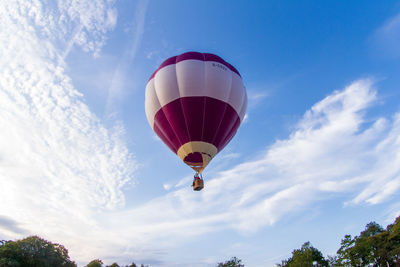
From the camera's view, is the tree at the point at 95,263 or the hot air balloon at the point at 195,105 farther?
the tree at the point at 95,263

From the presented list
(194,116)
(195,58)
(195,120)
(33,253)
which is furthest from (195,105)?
(33,253)

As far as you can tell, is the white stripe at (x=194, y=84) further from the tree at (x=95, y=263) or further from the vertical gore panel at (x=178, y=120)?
the tree at (x=95, y=263)

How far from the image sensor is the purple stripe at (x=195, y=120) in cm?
1536

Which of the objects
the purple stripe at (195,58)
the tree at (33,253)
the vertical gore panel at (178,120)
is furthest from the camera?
the tree at (33,253)

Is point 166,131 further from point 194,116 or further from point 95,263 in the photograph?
point 95,263

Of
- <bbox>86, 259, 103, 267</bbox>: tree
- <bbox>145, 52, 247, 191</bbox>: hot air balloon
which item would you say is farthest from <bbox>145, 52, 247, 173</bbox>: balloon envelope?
<bbox>86, 259, 103, 267</bbox>: tree

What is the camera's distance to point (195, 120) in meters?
15.3

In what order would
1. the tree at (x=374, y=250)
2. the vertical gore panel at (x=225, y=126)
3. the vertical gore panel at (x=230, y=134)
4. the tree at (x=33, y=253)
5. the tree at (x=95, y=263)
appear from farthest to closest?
the tree at (x=95, y=263)
the tree at (x=374, y=250)
the tree at (x=33, y=253)
the vertical gore panel at (x=230, y=134)
the vertical gore panel at (x=225, y=126)

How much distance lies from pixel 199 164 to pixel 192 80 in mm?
5202

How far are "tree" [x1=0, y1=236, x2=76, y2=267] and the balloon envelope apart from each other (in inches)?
1008

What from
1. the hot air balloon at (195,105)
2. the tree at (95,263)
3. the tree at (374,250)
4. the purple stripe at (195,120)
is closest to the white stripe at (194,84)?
the hot air balloon at (195,105)

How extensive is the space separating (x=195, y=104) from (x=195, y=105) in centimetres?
6

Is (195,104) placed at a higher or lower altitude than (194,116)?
higher

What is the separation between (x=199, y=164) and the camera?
16.0 meters
